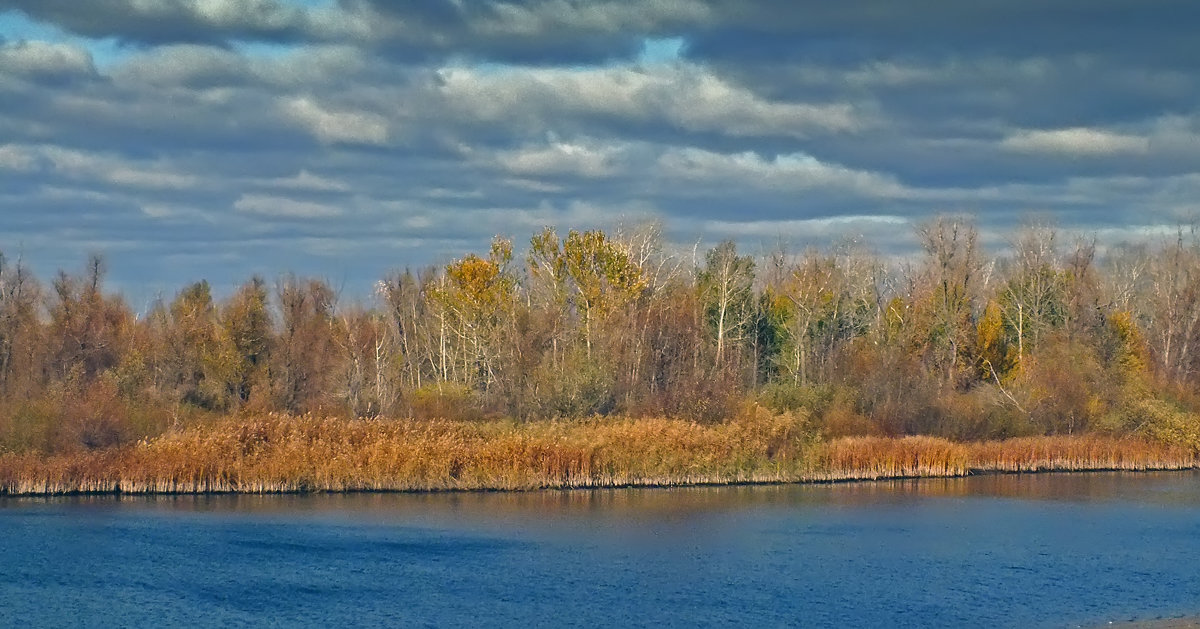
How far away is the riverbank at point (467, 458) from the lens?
39.6 metres

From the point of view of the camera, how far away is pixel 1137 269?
98062 mm

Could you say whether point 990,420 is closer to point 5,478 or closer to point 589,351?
point 589,351

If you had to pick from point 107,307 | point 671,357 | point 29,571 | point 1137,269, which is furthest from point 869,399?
point 1137,269

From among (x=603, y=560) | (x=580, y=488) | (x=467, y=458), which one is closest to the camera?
(x=603, y=560)

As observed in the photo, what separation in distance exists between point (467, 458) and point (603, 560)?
12.5 meters

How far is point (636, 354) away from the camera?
56469 millimetres

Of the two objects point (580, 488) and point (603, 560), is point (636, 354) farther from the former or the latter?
point (603, 560)

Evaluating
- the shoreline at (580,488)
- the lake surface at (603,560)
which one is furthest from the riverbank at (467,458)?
the lake surface at (603,560)

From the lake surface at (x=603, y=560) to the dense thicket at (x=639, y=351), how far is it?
940 cm

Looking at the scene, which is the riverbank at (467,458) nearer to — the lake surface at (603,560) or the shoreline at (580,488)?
the shoreline at (580,488)

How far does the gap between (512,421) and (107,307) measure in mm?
32909

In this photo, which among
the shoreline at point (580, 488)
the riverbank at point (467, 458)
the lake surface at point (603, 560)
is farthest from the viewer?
the riverbank at point (467, 458)

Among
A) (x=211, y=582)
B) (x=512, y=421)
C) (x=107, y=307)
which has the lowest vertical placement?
(x=211, y=582)

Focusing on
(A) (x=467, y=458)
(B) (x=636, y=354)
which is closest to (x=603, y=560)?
(A) (x=467, y=458)
